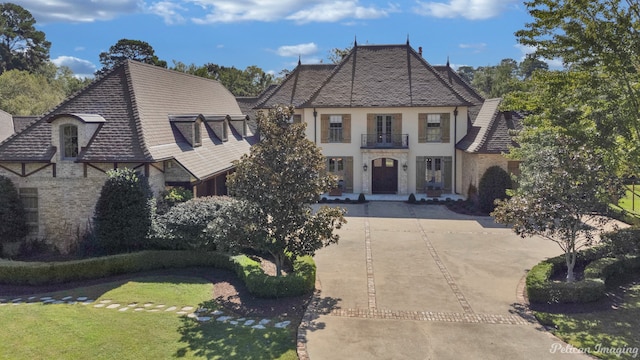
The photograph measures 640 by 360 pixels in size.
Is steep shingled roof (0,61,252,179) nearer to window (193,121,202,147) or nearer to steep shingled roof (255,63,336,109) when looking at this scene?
window (193,121,202,147)

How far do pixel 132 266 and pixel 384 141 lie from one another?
64.1 ft

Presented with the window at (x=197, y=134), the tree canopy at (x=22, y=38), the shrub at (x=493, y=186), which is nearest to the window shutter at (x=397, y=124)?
the shrub at (x=493, y=186)

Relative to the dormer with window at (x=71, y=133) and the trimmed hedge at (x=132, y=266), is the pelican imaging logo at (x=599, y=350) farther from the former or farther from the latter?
the dormer with window at (x=71, y=133)

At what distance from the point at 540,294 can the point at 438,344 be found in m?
4.40

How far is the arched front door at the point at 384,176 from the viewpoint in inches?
1213

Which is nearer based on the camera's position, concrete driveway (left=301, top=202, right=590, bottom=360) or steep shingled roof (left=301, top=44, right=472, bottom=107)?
concrete driveway (left=301, top=202, right=590, bottom=360)

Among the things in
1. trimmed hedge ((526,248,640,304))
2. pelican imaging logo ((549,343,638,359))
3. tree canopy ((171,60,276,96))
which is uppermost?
tree canopy ((171,60,276,96))

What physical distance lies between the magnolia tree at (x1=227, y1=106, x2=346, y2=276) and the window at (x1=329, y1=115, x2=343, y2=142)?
1727cm

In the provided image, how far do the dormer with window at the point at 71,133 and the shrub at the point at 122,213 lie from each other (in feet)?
8.35

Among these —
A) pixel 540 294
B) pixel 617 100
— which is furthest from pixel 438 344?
pixel 617 100

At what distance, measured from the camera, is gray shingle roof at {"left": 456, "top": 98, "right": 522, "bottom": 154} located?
83.0 ft

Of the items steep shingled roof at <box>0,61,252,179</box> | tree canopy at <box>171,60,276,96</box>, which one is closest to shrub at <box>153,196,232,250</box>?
steep shingled roof at <box>0,61,252,179</box>

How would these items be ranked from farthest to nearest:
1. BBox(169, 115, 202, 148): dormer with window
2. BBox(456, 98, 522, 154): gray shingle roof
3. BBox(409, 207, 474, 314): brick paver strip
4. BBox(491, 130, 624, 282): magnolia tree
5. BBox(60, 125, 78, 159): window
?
BBox(456, 98, 522, 154): gray shingle roof < BBox(169, 115, 202, 148): dormer with window < BBox(60, 125, 78, 159): window < BBox(491, 130, 624, 282): magnolia tree < BBox(409, 207, 474, 314): brick paver strip

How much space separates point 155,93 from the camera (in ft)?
72.0
